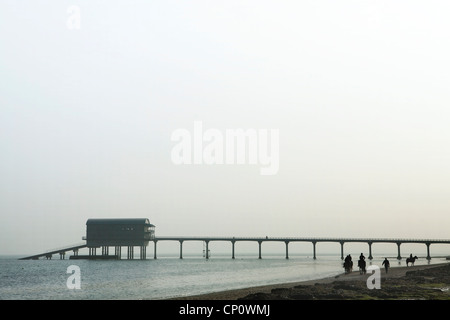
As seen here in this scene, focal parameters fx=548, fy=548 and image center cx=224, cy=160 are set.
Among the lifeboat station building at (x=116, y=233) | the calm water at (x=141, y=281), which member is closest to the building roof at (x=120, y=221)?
the lifeboat station building at (x=116, y=233)

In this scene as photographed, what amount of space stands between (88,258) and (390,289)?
107 metres

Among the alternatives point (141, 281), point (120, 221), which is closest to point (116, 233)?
point (120, 221)

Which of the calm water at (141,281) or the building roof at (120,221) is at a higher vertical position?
the building roof at (120,221)

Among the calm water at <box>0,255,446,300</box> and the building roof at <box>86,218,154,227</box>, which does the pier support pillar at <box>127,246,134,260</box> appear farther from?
the calm water at <box>0,255,446,300</box>

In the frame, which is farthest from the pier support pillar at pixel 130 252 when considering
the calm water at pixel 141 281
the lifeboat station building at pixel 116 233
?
the calm water at pixel 141 281

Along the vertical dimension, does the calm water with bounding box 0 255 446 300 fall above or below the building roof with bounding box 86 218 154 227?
below

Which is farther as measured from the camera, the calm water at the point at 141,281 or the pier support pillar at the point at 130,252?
the pier support pillar at the point at 130,252

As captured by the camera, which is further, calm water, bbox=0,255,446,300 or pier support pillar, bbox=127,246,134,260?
pier support pillar, bbox=127,246,134,260

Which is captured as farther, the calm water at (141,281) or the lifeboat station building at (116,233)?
the lifeboat station building at (116,233)

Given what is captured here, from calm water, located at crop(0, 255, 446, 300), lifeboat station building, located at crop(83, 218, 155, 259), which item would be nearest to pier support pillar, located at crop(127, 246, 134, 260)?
lifeboat station building, located at crop(83, 218, 155, 259)

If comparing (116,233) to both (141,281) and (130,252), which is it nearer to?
(130,252)

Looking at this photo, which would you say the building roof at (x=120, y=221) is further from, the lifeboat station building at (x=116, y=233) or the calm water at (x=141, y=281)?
the calm water at (x=141, y=281)
